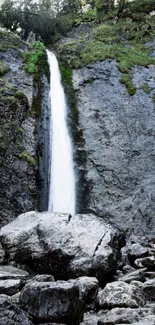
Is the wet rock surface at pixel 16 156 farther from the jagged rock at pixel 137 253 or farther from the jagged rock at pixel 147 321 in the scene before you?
the jagged rock at pixel 147 321

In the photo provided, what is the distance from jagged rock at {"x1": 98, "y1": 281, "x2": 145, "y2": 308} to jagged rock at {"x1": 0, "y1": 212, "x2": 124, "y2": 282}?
114 centimetres

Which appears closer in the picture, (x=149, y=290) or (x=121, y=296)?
(x=121, y=296)

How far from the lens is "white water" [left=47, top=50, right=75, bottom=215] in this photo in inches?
538

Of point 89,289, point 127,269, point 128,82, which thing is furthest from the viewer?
point 128,82

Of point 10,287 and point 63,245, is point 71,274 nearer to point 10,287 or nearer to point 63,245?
point 63,245

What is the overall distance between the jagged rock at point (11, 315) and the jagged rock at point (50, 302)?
0.45 metres

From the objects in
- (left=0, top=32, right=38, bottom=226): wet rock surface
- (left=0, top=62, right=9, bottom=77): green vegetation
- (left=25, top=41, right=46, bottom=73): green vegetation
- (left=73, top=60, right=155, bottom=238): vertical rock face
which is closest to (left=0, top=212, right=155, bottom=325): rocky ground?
(left=0, top=32, right=38, bottom=226): wet rock surface

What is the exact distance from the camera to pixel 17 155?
1272cm

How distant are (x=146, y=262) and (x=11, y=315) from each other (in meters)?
5.15

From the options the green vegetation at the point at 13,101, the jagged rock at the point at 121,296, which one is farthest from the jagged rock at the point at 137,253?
the green vegetation at the point at 13,101

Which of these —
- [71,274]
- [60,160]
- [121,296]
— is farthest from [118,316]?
[60,160]

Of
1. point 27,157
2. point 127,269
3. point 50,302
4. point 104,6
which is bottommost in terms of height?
point 127,269

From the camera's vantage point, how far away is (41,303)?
4.56 m

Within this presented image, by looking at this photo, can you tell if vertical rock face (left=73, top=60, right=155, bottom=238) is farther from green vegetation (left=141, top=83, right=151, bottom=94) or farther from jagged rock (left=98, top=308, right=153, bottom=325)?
jagged rock (left=98, top=308, right=153, bottom=325)
